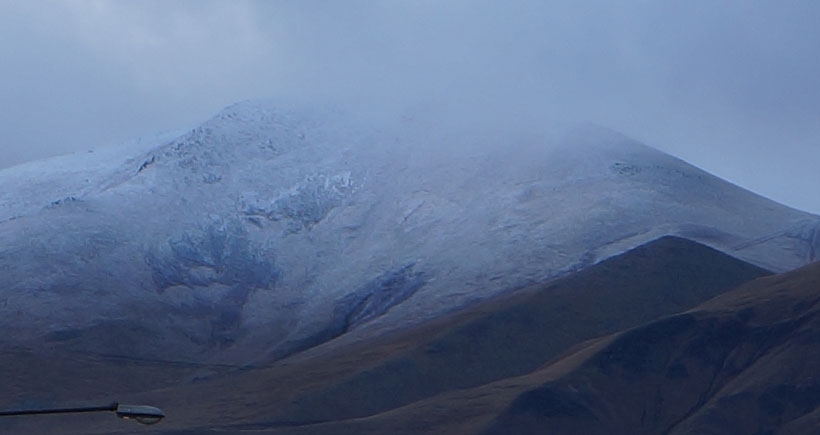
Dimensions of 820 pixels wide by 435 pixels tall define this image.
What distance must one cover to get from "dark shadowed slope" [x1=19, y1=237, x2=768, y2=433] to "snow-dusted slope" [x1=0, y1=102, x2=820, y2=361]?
9608 millimetres

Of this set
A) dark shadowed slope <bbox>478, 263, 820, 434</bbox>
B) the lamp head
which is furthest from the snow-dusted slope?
the lamp head

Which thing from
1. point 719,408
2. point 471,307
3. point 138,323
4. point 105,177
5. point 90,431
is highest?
point 105,177

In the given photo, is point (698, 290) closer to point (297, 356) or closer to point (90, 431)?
point (297, 356)

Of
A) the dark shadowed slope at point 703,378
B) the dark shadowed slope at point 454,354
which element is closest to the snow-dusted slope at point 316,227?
the dark shadowed slope at point 454,354

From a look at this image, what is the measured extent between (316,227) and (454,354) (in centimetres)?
5279

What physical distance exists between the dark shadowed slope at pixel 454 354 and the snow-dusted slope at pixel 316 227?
9608mm

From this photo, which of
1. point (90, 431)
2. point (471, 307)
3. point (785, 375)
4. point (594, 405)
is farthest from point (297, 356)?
point (785, 375)

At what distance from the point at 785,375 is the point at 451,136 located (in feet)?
269

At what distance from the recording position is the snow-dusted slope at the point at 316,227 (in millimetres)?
122562

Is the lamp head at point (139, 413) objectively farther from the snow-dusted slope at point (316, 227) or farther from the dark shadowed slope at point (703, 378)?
the snow-dusted slope at point (316, 227)

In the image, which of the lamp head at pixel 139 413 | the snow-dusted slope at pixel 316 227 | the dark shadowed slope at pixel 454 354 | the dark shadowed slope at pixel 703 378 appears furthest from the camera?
the snow-dusted slope at pixel 316 227

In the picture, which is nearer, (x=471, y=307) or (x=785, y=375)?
(x=785, y=375)

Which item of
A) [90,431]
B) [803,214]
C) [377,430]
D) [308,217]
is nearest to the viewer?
[377,430]

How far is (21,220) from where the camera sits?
144 meters
